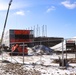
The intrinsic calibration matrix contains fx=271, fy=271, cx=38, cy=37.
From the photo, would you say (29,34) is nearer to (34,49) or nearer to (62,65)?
(34,49)

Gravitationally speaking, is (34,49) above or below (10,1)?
below

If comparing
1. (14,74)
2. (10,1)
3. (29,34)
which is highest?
(10,1)

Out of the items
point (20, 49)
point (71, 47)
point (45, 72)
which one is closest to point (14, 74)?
point (45, 72)

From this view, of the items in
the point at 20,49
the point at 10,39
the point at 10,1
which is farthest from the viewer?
the point at 10,39

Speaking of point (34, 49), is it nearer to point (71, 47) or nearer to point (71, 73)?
point (71, 47)

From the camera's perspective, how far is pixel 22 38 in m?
39.8

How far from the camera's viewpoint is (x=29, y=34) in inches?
1561

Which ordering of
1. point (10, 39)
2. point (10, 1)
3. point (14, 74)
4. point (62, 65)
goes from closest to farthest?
1. point (14, 74)
2. point (62, 65)
3. point (10, 1)
4. point (10, 39)

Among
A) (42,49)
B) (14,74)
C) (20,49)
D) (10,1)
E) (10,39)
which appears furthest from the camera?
(10,39)

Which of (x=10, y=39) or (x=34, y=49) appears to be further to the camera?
(x=10, y=39)

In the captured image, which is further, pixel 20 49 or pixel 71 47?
pixel 71 47

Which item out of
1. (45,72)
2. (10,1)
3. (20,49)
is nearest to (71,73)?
(45,72)

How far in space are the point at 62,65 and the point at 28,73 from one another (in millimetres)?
3222

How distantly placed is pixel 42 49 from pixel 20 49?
5994 mm
